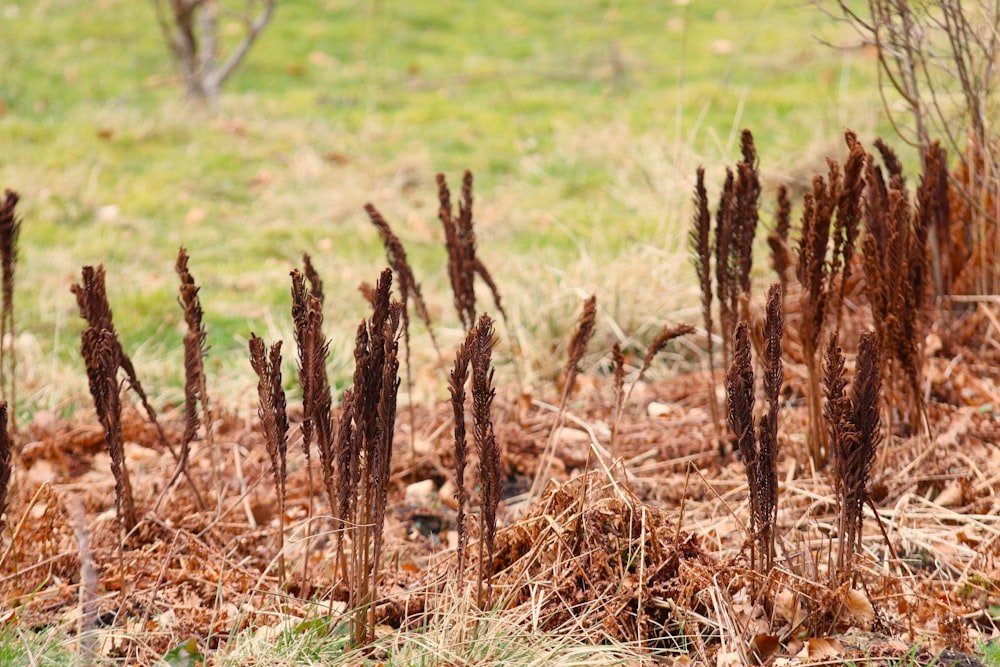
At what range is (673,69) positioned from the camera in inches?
395

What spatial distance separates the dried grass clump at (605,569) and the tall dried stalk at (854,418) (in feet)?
0.95

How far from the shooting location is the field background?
432 cm

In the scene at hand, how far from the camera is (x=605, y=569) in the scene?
2.00 metres

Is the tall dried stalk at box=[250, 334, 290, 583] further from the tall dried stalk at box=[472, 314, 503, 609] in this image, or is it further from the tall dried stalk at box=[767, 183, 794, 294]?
the tall dried stalk at box=[767, 183, 794, 294]

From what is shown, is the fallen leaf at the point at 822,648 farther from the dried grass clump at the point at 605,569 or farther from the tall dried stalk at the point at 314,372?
the tall dried stalk at the point at 314,372

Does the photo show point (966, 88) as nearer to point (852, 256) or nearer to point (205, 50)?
point (852, 256)

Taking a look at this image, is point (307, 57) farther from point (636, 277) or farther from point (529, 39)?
point (636, 277)

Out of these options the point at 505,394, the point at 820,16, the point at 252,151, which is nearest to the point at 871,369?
the point at 505,394

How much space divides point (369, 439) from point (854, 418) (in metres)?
0.82

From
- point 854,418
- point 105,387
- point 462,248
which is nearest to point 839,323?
point 854,418

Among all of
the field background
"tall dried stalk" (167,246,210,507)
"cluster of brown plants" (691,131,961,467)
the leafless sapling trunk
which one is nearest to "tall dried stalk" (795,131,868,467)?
"cluster of brown plants" (691,131,961,467)

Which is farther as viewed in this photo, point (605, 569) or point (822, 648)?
point (605, 569)

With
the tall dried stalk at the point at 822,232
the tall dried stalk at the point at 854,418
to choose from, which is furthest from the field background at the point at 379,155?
the tall dried stalk at the point at 854,418

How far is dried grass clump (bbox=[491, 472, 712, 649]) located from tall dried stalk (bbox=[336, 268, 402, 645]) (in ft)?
0.93
